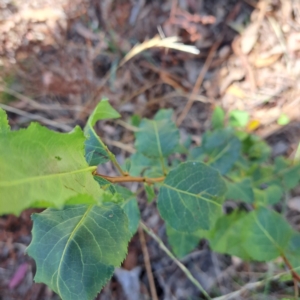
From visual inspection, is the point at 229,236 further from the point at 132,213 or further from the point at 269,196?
the point at 132,213

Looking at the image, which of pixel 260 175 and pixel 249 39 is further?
pixel 249 39

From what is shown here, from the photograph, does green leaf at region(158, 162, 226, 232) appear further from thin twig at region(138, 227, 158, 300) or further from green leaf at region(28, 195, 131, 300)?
thin twig at region(138, 227, 158, 300)

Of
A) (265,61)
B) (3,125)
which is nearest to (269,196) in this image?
(265,61)

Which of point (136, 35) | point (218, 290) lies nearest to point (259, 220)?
point (218, 290)

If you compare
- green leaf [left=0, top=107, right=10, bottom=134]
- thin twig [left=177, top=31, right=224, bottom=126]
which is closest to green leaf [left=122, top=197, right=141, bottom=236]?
green leaf [left=0, top=107, right=10, bottom=134]

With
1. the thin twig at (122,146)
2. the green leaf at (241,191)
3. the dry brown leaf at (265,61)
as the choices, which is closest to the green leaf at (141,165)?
the green leaf at (241,191)

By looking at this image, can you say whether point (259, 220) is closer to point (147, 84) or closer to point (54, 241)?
point (54, 241)
